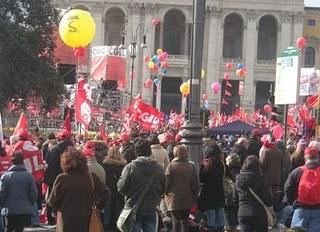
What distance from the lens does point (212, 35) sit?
236 ft

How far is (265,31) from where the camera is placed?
250ft

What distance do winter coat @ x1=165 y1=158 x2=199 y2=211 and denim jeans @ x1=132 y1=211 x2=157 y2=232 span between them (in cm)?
71

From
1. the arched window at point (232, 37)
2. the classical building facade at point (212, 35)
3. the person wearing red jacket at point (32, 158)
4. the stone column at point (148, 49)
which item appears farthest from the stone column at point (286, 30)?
the person wearing red jacket at point (32, 158)

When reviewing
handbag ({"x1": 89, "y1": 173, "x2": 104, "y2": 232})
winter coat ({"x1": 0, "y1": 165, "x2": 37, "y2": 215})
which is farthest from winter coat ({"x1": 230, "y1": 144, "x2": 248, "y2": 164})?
handbag ({"x1": 89, "y1": 173, "x2": 104, "y2": 232})

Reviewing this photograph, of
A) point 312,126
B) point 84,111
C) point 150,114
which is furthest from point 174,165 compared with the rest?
point 312,126

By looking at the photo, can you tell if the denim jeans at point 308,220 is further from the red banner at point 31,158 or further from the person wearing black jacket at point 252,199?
the red banner at point 31,158

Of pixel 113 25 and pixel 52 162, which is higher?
pixel 113 25

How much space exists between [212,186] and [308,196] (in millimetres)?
1922

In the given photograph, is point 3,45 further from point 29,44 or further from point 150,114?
point 150,114

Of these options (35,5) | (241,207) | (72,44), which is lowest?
(241,207)

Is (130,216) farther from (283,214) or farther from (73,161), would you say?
(283,214)

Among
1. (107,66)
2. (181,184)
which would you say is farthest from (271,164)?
(107,66)

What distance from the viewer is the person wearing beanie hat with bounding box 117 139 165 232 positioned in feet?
29.6

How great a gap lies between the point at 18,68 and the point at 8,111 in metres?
5.26
